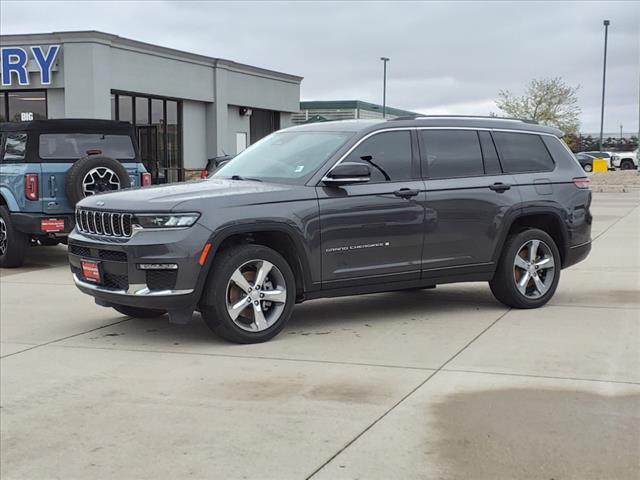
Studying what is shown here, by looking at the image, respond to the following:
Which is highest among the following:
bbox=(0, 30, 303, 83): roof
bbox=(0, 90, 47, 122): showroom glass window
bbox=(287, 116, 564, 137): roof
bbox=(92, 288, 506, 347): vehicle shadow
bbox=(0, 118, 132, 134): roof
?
bbox=(0, 30, 303, 83): roof

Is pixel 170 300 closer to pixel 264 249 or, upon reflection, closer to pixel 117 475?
pixel 264 249

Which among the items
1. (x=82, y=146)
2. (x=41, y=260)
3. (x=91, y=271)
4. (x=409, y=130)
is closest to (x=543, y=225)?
(x=409, y=130)

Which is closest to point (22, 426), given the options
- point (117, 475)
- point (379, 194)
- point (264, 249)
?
point (117, 475)

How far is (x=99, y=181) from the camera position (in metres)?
11.4

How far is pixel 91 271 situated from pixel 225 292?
1.20m

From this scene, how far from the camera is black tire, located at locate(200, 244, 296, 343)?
6.46m

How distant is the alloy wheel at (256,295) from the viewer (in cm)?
658

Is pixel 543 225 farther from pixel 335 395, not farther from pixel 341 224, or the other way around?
pixel 335 395

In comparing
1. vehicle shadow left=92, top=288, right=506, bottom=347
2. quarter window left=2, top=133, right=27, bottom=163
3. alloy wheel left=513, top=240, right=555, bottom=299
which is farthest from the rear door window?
alloy wheel left=513, top=240, right=555, bottom=299

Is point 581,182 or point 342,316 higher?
point 581,182

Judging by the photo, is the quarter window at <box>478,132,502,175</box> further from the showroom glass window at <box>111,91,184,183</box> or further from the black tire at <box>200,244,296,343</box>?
the showroom glass window at <box>111,91,184,183</box>

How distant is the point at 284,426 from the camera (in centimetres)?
465

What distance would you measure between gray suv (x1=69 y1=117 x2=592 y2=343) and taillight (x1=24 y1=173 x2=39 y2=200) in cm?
435

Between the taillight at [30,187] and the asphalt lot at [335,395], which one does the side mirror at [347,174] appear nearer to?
the asphalt lot at [335,395]
